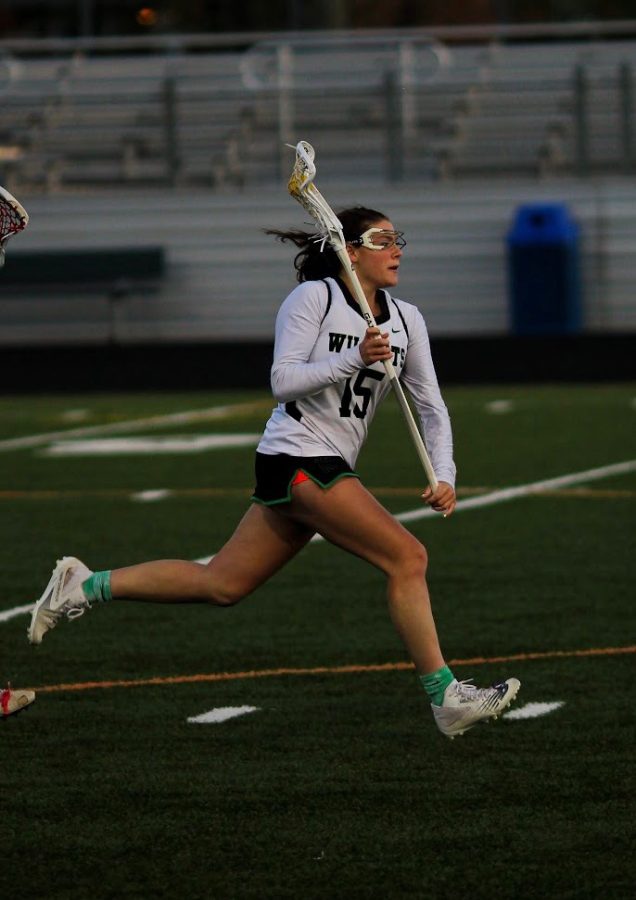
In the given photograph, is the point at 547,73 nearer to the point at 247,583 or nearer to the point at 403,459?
the point at 403,459

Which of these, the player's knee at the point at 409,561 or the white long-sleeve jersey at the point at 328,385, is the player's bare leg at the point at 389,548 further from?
the white long-sleeve jersey at the point at 328,385

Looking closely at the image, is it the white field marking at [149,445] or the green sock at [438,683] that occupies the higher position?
the green sock at [438,683]

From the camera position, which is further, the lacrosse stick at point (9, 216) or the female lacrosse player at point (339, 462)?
the lacrosse stick at point (9, 216)

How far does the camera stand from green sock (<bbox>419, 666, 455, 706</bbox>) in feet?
22.5

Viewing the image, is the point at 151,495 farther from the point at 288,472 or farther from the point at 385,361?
the point at 385,361

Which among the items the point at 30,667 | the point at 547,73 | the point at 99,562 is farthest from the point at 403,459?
the point at 547,73

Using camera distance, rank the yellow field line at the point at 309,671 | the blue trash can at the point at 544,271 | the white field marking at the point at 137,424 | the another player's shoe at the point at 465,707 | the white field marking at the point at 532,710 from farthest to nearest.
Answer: the blue trash can at the point at 544,271 < the white field marking at the point at 137,424 < the yellow field line at the point at 309,671 < the white field marking at the point at 532,710 < the another player's shoe at the point at 465,707

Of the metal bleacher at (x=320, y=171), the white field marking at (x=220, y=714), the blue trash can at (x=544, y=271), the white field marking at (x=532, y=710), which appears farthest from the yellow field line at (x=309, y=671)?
the metal bleacher at (x=320, y=171)

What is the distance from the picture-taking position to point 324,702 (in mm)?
7859

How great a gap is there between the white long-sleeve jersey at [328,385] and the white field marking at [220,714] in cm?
113

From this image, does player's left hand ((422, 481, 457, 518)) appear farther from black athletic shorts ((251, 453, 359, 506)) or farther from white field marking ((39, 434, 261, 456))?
white field marking ((39, 434, 261, 456))

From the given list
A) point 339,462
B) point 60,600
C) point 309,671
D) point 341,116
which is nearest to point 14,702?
point 60,600

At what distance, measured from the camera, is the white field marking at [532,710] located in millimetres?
7543

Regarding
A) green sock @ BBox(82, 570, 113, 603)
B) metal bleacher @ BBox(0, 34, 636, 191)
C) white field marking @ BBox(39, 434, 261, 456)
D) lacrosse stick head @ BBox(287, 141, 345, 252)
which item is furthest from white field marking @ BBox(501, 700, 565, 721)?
metal bleacher @ BBox(0, 34, 636, 191)
